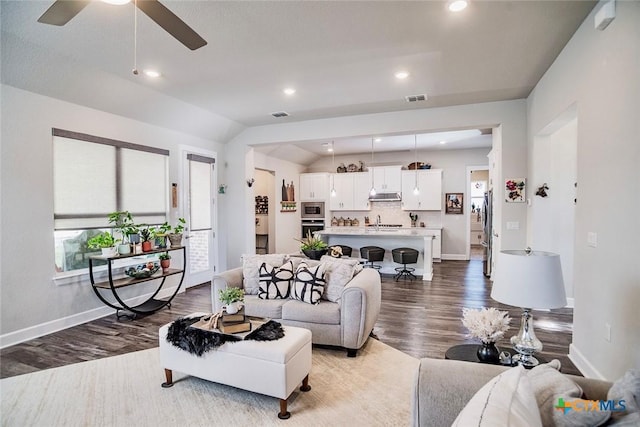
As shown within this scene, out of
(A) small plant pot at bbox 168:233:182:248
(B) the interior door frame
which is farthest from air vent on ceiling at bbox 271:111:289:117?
(A) small plant pot at bbox 168:233:182:248

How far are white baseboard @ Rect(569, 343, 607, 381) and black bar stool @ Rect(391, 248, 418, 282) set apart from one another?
3037 mm

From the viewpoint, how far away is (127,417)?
2225 millimetres

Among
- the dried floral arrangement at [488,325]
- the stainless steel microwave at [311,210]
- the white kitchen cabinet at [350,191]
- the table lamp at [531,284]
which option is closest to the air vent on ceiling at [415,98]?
the table lamp at [531,284]

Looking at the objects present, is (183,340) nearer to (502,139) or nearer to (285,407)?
(285,407)

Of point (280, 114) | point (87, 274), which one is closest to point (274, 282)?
point (87, 274)

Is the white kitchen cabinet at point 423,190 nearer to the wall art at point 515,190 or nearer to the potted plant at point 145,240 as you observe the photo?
the wall art at point 515,190

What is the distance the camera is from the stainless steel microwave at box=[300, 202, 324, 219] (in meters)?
9.71

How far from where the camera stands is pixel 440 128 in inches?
206

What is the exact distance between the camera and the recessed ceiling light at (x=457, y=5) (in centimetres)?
247

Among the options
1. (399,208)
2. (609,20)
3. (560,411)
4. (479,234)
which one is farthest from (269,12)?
(479,234)

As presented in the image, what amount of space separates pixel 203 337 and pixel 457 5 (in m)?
3.14

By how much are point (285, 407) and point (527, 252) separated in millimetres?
1802

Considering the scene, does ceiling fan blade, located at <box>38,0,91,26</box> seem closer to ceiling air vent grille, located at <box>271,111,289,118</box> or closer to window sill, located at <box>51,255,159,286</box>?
window sill, located at <box>51,255,159,286</box>

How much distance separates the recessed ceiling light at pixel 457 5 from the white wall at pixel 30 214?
429 centimetres
